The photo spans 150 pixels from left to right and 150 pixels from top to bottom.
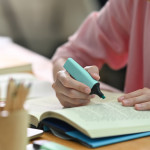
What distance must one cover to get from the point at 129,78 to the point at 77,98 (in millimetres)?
532

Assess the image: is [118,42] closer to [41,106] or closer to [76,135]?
[41,106]

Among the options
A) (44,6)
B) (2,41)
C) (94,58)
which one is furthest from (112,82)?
(94,58)

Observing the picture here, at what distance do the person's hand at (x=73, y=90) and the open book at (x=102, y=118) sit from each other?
0.03 metres

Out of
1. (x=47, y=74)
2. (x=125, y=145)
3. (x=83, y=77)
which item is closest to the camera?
(x=125, y=145)

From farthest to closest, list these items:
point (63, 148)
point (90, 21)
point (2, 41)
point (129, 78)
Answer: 1. point (2, 41)
2. point (90, 21)
3. point (129, 78)
4. point (63, 148)

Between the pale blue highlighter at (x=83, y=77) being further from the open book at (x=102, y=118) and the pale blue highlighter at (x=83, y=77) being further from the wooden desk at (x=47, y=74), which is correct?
the wooden desk at (x=47, y=74)

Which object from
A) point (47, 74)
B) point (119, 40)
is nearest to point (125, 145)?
point (119, 40)

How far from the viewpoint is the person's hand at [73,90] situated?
91cm

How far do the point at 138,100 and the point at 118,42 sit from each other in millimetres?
608

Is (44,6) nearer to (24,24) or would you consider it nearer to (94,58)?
(24,24)

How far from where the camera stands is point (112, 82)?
2994 mm

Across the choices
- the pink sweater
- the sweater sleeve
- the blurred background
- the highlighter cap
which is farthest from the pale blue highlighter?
the blurred background

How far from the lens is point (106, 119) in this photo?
2.68 feet

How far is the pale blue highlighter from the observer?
901 mm
